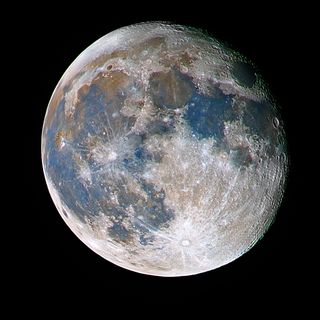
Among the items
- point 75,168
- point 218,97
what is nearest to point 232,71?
point 218,97

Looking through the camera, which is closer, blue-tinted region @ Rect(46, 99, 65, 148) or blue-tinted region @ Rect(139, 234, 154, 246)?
blue-tinted region @ Rect(139, 234, 154, 246)

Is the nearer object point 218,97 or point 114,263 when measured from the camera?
point 218,97

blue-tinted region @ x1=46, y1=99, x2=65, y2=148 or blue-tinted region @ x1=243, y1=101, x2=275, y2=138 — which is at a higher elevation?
blue-tinted region @ x1=243, y1=101, x2=275, y2=138

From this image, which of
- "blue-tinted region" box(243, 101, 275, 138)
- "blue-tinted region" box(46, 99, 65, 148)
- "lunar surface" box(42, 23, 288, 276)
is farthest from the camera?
"blue-tinted region" box(46, 99, 65, 148)

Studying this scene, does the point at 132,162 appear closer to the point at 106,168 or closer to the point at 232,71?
the point at 106,168

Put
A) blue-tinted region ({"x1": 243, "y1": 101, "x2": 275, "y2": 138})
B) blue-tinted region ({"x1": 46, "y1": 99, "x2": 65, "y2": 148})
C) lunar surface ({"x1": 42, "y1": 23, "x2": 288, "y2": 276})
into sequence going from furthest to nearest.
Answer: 1. blue-tinted region ({"x1": 46, "y1": 99, "x2": 65, "y2": 148})
2. blue-tinted region ({"x1": 243, "y1": 101, "x2": 275, "y2": 138})
3. lunar surface ({"x1": 42, "y1": 23, "x2": 288, "y2": 276})

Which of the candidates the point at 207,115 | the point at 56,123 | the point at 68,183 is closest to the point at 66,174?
the point at 68,183

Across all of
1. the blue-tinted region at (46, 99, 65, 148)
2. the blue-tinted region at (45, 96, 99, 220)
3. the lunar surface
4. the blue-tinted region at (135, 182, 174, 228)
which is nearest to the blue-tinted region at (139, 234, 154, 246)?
the lunar surface

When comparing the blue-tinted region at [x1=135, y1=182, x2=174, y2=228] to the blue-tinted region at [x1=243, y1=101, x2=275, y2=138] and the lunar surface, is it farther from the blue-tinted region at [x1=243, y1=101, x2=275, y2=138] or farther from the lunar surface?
the blue-tinted region at [x1=243, y1=101, x2=275, y2=138]
